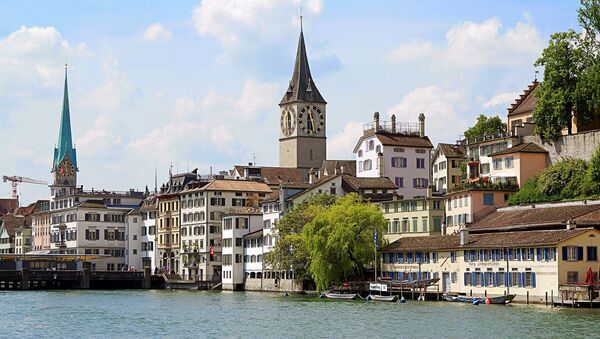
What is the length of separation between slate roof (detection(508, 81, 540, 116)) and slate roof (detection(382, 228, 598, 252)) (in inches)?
882

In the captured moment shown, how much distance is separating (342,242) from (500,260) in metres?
17.8

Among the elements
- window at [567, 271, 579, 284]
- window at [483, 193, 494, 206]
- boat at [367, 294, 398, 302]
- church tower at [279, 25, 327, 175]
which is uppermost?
church tower at [279, 25, 327, 175]

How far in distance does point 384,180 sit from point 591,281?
2161 inches

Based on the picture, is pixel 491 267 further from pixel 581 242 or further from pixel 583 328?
pixel 583 328

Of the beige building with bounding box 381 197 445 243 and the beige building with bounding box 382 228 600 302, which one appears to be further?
the beige building with bounding box 381 197 445 243

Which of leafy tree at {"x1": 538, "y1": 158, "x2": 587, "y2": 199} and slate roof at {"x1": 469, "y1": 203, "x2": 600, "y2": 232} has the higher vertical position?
leafy tree at {"x1": 538, "y1": 158, "x2": 587, "y2": 199}

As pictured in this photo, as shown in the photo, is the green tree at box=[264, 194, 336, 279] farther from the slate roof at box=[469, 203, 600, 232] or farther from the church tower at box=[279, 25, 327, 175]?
the church tower at box=[279, 25, 327, 175]

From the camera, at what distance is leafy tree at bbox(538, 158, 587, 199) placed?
108m

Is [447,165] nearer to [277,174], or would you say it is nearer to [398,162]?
[398,162]

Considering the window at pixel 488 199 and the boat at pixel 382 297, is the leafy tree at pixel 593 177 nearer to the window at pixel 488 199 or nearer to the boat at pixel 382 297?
the window at pixel 488 199

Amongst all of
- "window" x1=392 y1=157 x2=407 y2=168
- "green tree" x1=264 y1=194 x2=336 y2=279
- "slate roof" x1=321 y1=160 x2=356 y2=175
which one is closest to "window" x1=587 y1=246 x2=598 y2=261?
"green tree" x1=264 y1=194 x2=336 y2=279

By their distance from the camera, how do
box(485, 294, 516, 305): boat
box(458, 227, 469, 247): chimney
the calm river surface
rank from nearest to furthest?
the calm river surface → box(485, 294, 516, 305): boat → box(458, 227, 469, 247): chimney

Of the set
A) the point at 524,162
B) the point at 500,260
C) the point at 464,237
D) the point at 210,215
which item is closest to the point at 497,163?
the point at 524,162

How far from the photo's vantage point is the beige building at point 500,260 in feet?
302
